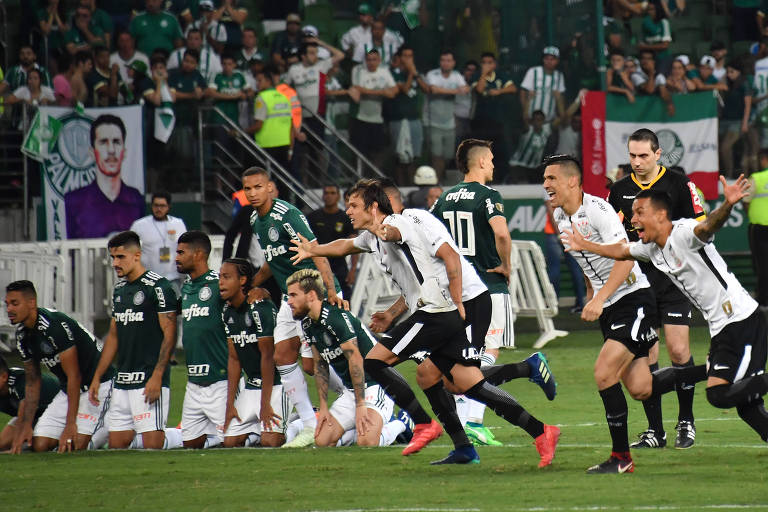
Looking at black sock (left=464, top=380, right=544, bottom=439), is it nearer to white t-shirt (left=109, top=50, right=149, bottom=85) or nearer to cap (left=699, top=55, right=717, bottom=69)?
white t-shirt (left=109, top=50, right=149, bottom=85)

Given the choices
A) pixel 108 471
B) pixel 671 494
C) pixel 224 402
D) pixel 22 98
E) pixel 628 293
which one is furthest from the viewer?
pixel 22 98

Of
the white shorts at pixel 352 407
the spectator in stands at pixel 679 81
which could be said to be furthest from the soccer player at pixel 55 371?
the spectator in stands at pixel 679 81

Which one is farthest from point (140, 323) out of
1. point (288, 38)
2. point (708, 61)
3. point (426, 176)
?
point (708, 61)

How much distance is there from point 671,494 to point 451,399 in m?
1.94

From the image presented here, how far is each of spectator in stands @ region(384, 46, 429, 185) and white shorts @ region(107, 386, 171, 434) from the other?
28.0 ft

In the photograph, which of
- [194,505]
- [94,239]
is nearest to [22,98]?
[94,239]

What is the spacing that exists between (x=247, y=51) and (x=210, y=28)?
76cm

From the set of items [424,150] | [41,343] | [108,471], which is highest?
[424,150]

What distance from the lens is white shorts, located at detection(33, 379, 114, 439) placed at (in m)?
10.6

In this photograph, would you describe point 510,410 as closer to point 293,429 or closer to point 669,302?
point 669,302

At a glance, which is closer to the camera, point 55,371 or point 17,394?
point 55,371

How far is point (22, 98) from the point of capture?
59.5 feet

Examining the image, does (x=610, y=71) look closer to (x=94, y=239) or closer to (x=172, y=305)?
(x=94, y=239)

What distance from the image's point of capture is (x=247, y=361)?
10656mm
